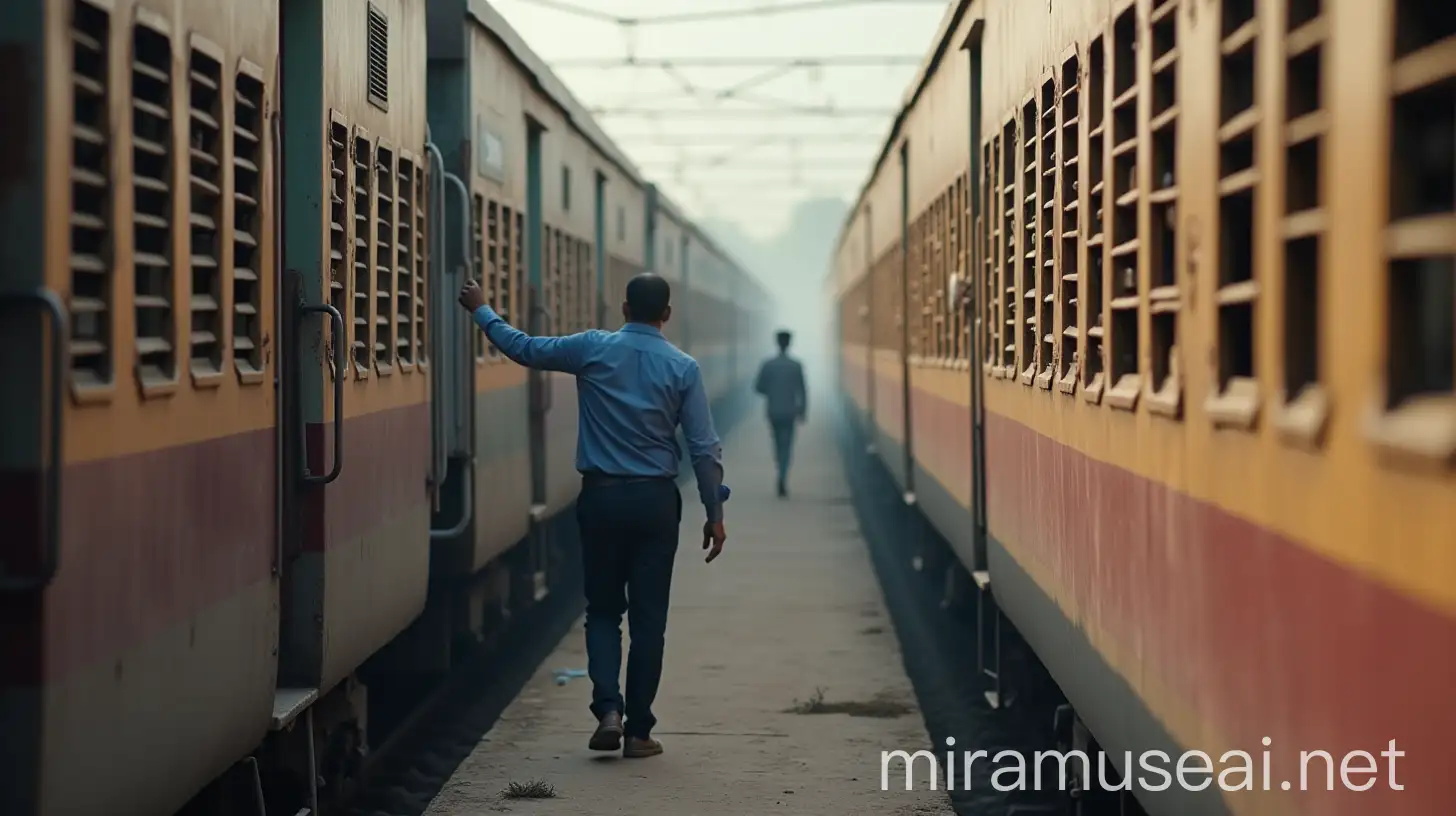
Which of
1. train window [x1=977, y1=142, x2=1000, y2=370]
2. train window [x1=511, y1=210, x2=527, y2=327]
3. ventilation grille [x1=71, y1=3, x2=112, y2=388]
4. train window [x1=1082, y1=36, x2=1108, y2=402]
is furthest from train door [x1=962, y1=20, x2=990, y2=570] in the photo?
ventilation grille [x1=71, y1=3, x2=112, y2=388]

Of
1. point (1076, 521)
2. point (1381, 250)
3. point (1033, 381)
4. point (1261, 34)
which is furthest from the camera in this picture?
point (1033, 381)

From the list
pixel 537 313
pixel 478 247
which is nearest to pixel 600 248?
pixel 537 313

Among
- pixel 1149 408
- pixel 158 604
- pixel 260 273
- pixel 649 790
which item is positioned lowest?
pixel 649 790

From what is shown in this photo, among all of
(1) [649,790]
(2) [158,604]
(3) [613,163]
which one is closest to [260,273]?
(2) [158,604]

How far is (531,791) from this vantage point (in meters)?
7.42

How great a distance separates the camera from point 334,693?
7.41m

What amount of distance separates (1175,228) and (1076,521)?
1.78 metres

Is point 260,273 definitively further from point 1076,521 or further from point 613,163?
point 613,163

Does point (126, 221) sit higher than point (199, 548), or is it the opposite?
point (126, 221)

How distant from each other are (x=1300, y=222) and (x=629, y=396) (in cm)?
456

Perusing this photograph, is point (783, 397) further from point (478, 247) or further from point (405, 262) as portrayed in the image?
point (405, 262)

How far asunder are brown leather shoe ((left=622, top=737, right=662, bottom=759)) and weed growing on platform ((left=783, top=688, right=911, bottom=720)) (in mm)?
1370

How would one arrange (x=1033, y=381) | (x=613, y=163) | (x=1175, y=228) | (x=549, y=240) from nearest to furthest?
1. (x=1175, y=228)
2. (x=1033, y=381)
3. (x=549, y=240)
4. (x=613, y=163)

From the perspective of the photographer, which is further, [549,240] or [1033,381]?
[549,240]
